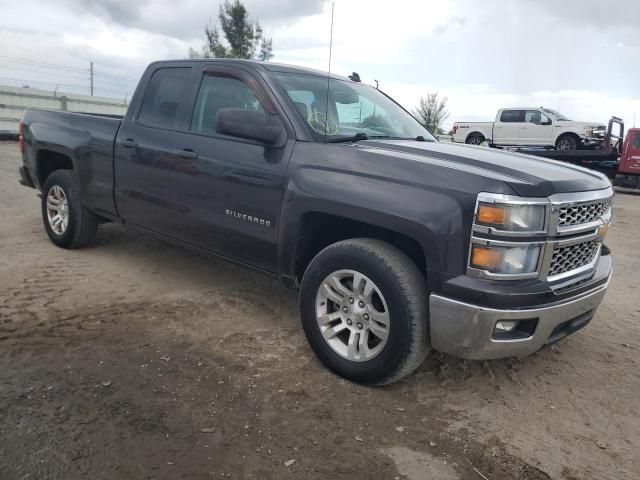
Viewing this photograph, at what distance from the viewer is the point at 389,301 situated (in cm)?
289

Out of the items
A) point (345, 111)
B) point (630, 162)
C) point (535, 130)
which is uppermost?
point (535, 130)

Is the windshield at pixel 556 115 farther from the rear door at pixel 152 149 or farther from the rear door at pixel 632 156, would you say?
the rear door at pixel 152 149

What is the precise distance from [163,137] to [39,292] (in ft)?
5.18

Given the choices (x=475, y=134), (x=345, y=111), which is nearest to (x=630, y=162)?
(x=475, y=134)

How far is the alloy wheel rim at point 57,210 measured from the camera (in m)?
5.38

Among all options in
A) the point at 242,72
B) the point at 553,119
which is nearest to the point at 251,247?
the point at 242,72

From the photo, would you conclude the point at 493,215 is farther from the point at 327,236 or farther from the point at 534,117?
the point at 534,117

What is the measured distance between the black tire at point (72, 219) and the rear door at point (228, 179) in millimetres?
1596

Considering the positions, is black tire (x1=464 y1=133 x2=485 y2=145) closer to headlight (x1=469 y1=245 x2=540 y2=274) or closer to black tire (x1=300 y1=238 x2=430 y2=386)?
black tire (x1=300 y1=238 x2=430 y2=386)

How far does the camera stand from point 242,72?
153 inches

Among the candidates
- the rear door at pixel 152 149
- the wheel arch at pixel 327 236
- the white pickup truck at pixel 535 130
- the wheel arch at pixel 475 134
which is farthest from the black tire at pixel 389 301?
the wheel arch at pixel 475 134

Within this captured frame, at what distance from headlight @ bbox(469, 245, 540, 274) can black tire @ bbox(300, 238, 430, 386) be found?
37 centimetres

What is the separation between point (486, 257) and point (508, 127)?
19.6m

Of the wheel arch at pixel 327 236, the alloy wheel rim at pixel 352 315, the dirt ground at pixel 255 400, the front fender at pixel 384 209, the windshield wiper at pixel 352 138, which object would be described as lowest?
the dirt ground at pixel 255 400
